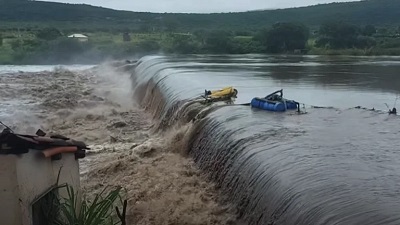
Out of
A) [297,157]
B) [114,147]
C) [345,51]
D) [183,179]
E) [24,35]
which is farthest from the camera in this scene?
[24,35]

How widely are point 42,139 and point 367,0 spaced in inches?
2950

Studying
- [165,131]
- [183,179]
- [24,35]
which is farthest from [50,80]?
[24,35]

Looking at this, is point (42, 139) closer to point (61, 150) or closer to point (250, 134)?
point (61, 150)

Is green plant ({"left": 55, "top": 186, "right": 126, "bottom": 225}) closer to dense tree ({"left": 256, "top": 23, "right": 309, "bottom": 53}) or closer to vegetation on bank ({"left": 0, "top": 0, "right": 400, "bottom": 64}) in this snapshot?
vegetation on bank ({"left": 0, "top": 0, "right": 400, "bottom": 64})

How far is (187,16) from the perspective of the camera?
8869 cm

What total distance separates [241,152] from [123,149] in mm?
4019

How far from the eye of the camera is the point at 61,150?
220 inches

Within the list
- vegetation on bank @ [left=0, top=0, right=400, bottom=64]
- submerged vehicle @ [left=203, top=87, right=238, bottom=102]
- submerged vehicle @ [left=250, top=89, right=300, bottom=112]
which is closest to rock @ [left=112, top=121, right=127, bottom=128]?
submerged vehicle @ [left=203, top=87, right=238, bottom=102]

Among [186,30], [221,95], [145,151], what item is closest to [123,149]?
[145,151]

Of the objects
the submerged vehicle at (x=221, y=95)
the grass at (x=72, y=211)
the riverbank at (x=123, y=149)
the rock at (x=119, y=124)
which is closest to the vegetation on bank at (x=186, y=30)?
the riverbank at (x=123, y=149)

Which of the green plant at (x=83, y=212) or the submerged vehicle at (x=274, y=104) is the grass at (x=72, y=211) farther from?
the submerged vehicle at (x=274, y=104)

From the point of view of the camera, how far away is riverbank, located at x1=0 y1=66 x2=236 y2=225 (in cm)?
751

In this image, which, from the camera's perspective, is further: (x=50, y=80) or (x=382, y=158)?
(x=50, y=80)

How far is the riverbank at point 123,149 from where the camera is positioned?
24.6ft
